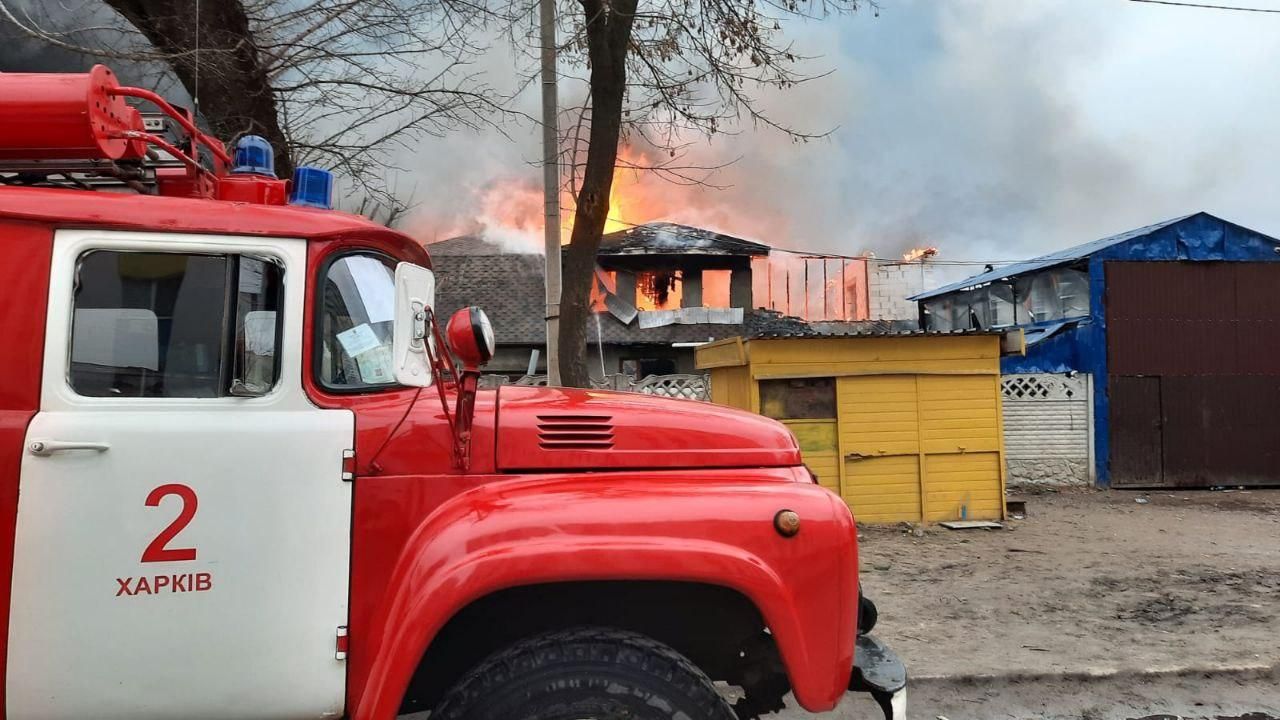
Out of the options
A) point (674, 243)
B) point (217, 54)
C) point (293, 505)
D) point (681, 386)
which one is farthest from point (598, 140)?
point (674, 243)

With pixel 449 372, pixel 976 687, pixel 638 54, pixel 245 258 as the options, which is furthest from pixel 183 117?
pixel 638 54

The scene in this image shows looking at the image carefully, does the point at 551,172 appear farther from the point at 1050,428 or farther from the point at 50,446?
the point at 1050,428

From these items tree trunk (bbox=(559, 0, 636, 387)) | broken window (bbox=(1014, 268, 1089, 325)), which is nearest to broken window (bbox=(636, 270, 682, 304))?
broken window (bbox=(1014, 268, 1089, 325))

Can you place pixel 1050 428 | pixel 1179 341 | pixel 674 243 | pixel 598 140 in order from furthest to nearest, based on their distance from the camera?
pixel 674 243, pixel 1179 341, pixel 1050 428, pixel 598 140

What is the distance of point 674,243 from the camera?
23531mm

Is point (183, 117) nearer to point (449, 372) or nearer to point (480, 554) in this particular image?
point (449, 372)

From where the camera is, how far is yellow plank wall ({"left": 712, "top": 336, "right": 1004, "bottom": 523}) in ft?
28.8

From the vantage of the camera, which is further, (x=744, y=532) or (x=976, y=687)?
(x=976, y=687)

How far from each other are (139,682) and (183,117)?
6.07ft

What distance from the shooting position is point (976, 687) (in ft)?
14.3

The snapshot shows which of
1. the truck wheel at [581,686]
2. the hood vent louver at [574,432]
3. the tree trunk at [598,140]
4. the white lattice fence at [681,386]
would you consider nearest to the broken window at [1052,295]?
the white lattice fence at [681,386]

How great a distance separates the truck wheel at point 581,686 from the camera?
6.75ft

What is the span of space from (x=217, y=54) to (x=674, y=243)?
18.3 m

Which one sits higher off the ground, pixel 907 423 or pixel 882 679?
pixel 907 423
